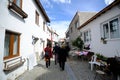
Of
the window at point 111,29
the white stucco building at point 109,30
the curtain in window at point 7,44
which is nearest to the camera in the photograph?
the curtain in window at point 7,44

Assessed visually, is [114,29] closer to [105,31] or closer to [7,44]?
[105,31]

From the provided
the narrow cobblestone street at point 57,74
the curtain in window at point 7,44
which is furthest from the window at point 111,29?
the curtain in window at point 7,44

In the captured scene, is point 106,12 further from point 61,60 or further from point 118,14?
point 61,60

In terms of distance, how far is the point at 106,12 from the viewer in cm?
820

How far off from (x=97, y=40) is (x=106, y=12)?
2.78 meters

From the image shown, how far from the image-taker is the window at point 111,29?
7190 mm

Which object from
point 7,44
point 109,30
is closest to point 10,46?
point 7,44

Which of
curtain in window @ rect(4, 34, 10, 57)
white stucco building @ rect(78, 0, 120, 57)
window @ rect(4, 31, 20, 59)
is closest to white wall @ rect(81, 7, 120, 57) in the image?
white stucco building @ rect(78, 0, 120, 57)

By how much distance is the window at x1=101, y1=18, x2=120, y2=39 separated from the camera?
719cm

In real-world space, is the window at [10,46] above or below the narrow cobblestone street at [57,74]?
above

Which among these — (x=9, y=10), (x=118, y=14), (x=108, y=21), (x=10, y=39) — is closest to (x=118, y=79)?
(x=118, y=14)

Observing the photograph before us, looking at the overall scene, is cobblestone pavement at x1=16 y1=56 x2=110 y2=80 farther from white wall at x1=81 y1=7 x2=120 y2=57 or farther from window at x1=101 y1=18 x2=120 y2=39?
window at x1=101 y1=18 x2=120 y2=39

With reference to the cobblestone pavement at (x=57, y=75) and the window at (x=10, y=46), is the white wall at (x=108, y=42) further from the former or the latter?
the window at (x=10, y=46)

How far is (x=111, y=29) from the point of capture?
26.0ft
